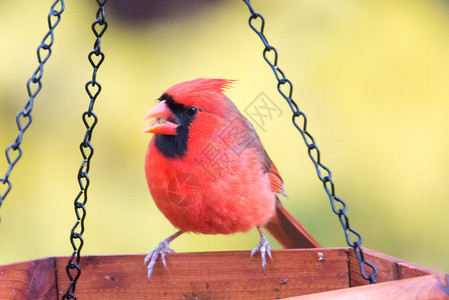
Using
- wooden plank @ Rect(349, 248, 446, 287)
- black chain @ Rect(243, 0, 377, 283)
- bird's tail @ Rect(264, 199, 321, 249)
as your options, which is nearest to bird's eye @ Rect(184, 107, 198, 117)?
black chain @ Rect(243, 0, 377, 283)

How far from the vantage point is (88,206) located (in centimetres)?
294

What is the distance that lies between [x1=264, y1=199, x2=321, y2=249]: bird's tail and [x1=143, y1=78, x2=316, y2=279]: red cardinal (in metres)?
0.25

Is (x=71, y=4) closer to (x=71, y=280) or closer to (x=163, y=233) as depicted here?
(x=163, y=233)

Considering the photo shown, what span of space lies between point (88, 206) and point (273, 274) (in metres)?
1.47

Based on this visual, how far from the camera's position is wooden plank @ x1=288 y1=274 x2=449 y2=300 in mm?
1134

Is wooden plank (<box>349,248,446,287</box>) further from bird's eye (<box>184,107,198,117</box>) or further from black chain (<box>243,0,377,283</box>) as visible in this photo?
bird's eye (<box>184,107,198,117</box>)

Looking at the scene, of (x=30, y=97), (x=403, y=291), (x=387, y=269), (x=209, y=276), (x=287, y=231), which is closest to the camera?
(x=403, y=291)

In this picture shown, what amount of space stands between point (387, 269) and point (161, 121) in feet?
2.41

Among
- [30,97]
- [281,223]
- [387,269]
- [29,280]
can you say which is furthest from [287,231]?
[30,97]

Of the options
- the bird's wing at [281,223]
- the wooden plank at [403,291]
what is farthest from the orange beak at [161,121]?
the wooden plank at [403,291]

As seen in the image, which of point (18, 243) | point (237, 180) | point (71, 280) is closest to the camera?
point (71, 280)

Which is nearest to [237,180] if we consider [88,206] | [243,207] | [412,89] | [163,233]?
[243,207]

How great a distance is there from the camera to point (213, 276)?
1.68 metres

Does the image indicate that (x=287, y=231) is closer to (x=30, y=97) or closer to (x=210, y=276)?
(x=210, y=276)
